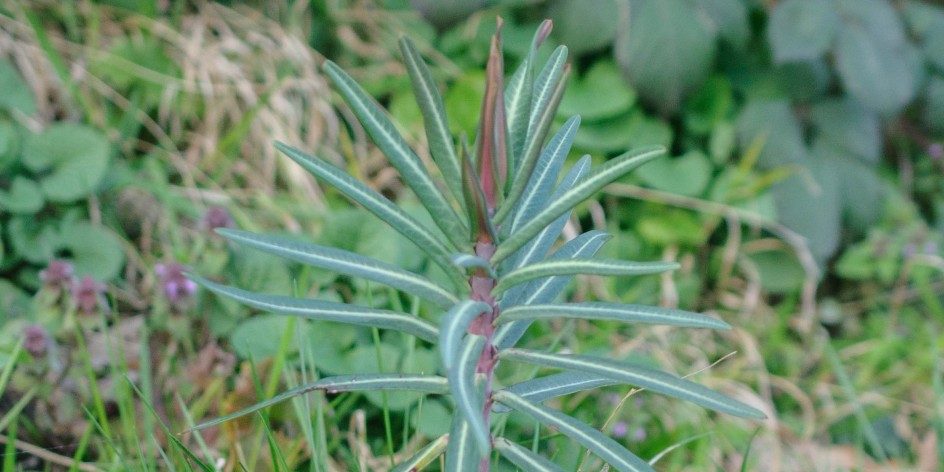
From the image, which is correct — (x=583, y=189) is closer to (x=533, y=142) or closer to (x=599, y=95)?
(x=533, y=142)

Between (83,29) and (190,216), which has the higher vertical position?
(83,29)

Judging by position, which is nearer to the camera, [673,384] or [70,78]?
[673,384]

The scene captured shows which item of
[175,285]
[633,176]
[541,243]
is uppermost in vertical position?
[541,243]

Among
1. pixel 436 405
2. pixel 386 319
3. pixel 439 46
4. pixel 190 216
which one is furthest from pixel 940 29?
pixel 386 319

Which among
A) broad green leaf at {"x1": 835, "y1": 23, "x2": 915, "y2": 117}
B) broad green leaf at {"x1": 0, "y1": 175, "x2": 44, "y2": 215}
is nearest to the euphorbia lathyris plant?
broad green leaf at {"x1": 0, "y1": 175, "x2": 44, "y2": 215}

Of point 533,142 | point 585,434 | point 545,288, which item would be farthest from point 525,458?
point 533,142

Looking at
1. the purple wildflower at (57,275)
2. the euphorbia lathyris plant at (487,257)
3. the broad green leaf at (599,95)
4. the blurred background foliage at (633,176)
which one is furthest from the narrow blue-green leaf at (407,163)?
the broad green leaf at (599,95)

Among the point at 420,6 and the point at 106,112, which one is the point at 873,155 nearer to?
the point at 420,6
